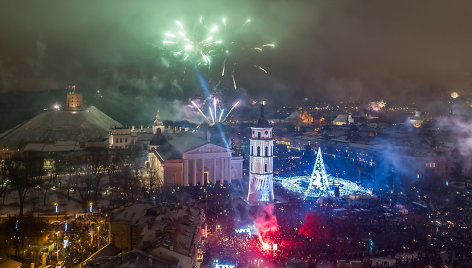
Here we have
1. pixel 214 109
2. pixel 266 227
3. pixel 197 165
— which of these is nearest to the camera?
pixel 266 227

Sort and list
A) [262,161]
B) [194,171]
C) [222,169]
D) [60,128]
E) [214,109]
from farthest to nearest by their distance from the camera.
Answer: [60,128] → [214,109] → [222,169] → [194,171] → [262,161]

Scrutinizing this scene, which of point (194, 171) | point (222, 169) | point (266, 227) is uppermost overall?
point (222, 169)

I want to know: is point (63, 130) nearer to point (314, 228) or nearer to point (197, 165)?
point (197, 165)

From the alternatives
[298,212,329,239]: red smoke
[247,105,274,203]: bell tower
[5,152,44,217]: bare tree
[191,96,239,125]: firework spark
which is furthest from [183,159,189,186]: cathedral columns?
[298,212,329,239]: red smoke

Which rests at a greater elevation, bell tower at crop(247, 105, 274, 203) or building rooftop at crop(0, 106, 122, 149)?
building rooftop at crop(0, 106, 122, 149)

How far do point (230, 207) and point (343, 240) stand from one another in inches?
420

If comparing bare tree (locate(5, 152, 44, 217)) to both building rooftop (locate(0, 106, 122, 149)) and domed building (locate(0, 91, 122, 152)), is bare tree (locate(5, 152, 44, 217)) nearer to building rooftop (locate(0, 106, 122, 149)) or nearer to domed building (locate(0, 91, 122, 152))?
domed building (locate(0, 91, 122, 152))

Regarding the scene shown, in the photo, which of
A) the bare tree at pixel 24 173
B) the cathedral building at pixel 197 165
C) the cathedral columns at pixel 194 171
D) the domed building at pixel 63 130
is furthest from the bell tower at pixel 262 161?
the domed building at pixel 63 130

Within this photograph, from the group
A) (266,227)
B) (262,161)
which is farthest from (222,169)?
(266,227)

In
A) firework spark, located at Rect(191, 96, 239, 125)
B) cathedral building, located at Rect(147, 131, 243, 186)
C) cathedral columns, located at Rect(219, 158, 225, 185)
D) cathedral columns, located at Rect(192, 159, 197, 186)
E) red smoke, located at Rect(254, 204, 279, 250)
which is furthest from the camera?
firework spark, located at Rect(191, 96, 239, 125)

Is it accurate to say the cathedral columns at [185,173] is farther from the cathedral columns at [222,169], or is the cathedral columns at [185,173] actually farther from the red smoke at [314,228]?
the red smoke at [314,228]

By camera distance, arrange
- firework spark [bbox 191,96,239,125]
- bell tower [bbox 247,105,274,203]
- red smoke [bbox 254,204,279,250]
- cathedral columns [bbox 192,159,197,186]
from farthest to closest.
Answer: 1. firework spark [bbox 191,96,239,125]
2. cathedral columns [bbox 192,159,197,186]
3. bell tower [bbox 247,105,274,203]
4. red smoke [bbox 254,204,279,250]

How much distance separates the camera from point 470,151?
4728 cm

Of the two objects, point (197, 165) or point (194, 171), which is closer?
point (194, 171)
